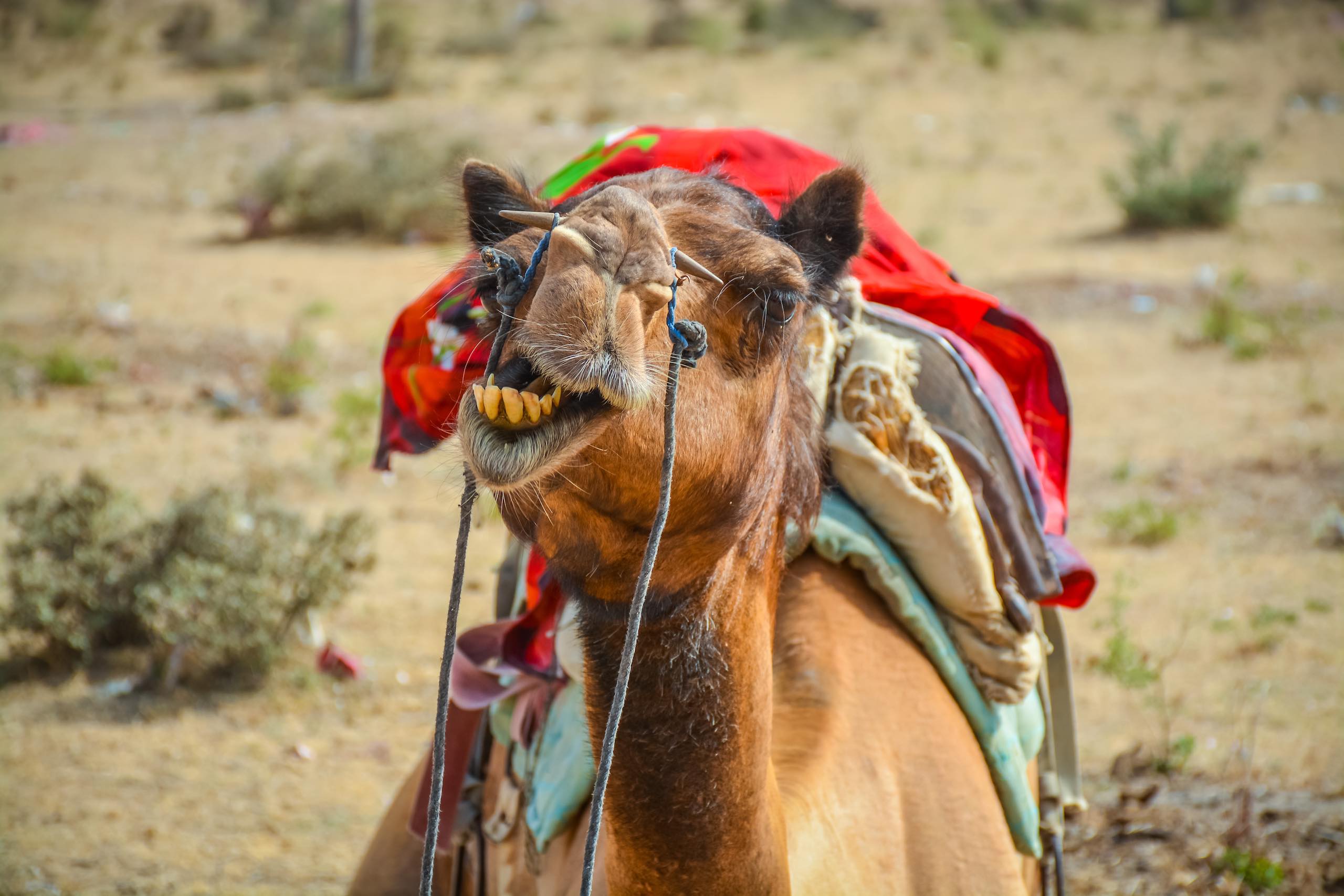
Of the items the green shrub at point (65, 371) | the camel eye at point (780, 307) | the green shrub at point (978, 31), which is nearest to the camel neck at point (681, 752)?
the camel eye at point (780, 307)

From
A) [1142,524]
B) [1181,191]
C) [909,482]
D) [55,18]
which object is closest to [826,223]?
[909,482]

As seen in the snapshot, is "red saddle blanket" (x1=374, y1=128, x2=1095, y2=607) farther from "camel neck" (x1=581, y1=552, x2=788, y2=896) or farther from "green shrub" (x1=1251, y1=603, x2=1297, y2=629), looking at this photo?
"green shrub" (x1=1251, y1=603, x2=1297, y2=629)

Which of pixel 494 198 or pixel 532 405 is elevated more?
pixel 494 198

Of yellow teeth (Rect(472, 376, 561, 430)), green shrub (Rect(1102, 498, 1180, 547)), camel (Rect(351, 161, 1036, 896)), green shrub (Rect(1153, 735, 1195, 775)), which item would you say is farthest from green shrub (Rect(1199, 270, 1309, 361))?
yellow teeth (Rect(472, 376, 561, 430))

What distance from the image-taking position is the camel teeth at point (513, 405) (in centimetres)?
151

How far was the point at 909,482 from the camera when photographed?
2.73 meters

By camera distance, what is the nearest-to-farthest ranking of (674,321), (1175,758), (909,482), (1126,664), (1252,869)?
(674,321) → (909,482) → (1252,869) → (1175,758) → (1126,664)

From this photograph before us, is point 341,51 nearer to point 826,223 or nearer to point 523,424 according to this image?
point 826,223

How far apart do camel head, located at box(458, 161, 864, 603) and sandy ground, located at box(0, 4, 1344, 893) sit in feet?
0.77

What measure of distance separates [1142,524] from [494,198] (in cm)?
614

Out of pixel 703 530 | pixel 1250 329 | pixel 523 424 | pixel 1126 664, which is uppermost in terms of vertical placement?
pixel 523 424

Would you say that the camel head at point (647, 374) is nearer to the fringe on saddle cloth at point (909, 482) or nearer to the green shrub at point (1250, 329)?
the fringe on saddle cloth at point (909, 482)

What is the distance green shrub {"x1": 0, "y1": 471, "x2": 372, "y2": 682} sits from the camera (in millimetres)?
5500

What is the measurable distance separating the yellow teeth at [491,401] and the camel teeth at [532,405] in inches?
1.2
